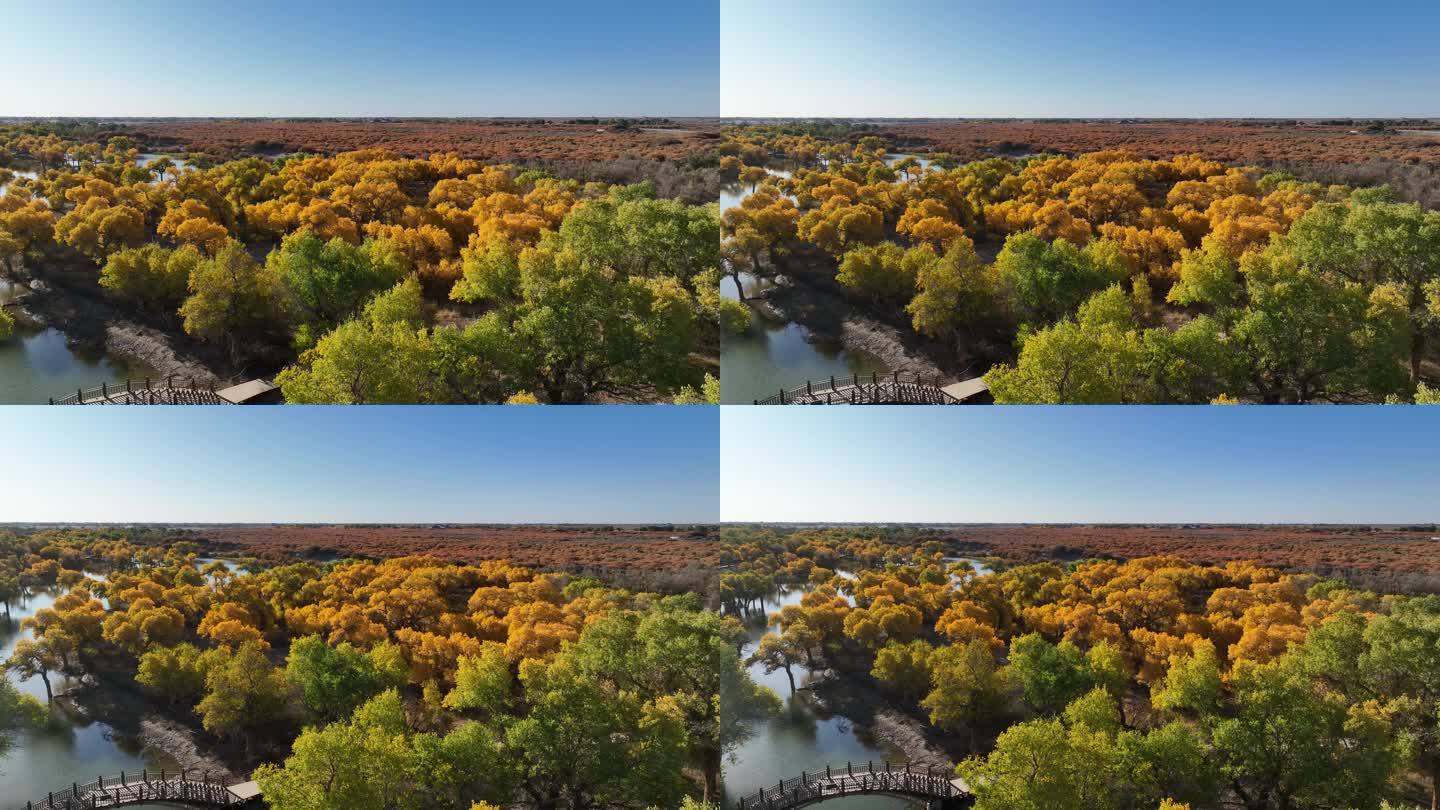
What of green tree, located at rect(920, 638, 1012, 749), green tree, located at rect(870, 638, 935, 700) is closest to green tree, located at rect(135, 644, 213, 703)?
green tree, located at rect(870, 638, 935, 700)

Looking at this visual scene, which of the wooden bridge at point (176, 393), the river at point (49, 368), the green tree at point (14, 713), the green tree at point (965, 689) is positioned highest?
the river at point (49, 368)

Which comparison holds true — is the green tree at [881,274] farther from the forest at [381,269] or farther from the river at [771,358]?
the forest at [381,269]

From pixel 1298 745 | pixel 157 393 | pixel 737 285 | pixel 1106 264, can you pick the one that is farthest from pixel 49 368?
pixel 1298 745

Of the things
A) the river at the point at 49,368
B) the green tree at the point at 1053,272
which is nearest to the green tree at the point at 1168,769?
the green tree at the point at 1053,272

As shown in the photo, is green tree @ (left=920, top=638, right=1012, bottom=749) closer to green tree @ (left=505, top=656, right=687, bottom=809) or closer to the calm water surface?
green tree @ (left=505, top=656, right=687, bottom=809)

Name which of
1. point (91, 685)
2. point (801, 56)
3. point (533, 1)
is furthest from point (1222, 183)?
point (91, 685)

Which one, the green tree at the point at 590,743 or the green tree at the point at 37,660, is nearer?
the green tree at the point at 590,743
